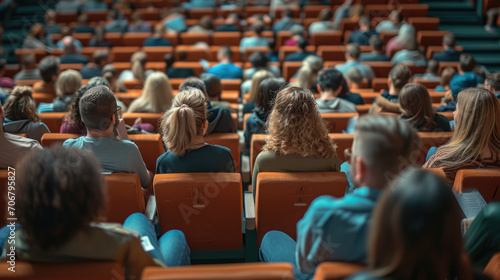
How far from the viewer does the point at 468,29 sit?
22.9 ft

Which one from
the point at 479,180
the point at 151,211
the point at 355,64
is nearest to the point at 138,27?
the point at 355,64

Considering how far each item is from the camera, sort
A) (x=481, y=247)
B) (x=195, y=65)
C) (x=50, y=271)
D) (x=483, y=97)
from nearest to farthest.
→ 1. (x=50, y=271)
2. (x=481, y=247)
3. (x=483, y=97)
4. (x=195, y=65)

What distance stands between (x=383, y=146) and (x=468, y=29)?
272 inches

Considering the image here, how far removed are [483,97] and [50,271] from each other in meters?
1.94

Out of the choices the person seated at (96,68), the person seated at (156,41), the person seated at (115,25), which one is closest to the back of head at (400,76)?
the person seated at (96,68)

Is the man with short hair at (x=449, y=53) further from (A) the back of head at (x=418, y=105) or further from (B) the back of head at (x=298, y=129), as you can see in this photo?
(B) the back of head at (x=298, y=129)

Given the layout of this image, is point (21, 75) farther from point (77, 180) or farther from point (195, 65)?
point (77, 180)

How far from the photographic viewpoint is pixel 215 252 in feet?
6.50

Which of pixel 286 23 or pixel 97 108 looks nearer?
pixel 97 108

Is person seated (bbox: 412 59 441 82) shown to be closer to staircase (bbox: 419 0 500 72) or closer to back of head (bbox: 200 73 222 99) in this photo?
staircase (bbox: 419 0 500 72)

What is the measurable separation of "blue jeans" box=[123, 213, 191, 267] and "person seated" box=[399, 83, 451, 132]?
1.66 metres

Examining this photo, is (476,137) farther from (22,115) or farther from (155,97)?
(22,115)

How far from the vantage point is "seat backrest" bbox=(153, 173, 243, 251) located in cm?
175

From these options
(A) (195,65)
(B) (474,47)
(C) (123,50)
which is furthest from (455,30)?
(C) (123,50)
